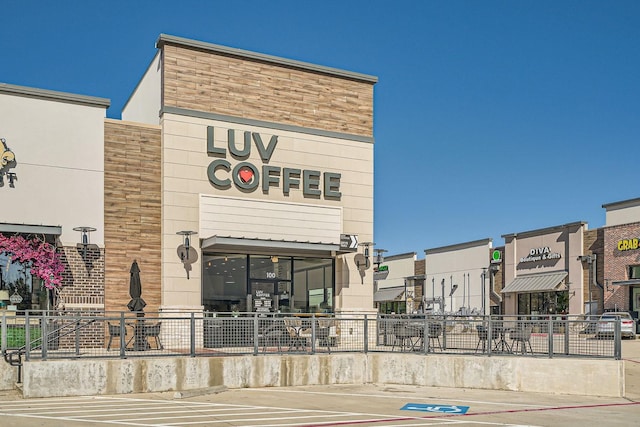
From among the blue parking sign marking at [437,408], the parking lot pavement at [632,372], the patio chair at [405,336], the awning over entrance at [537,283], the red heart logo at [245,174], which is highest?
the red heart logo at [245,174]

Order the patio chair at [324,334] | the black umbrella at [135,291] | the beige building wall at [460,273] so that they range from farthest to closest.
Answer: the beige building wall at [460,273]
the black umbrella at [135,291]
the patio chair at [324,334]

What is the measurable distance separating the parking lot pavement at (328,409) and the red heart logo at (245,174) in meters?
8.44

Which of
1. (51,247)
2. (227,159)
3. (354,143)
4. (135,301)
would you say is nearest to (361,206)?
(354,143)

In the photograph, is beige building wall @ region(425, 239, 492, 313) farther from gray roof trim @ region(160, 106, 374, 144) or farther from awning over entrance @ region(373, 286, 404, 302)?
gray roof trim @ region(160, 106, 374, 144)

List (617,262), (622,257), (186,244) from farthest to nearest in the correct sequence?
(617,262)
(622,257)
(186,244)

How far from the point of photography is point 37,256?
68.0 ft

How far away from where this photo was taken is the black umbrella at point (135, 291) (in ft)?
68.0

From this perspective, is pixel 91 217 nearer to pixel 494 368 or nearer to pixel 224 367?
pixel 224 367

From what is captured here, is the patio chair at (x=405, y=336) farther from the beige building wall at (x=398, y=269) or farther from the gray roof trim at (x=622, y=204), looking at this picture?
the beige building wall at (x=398, y=269)

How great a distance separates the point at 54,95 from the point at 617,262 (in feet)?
107

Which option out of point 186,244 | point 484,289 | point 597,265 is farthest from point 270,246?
point 484,289

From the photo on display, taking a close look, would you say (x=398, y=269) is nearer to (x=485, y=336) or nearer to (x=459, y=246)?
(x=459, y=246)

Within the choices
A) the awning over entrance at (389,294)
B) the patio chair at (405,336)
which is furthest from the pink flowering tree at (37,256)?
the awning over entrance at (389,294)

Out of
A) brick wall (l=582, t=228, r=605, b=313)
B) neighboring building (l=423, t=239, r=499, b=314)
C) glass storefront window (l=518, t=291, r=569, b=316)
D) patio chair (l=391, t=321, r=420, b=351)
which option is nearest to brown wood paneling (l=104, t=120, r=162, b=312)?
patio chair (l=391, t=321, r=420, b=351)
